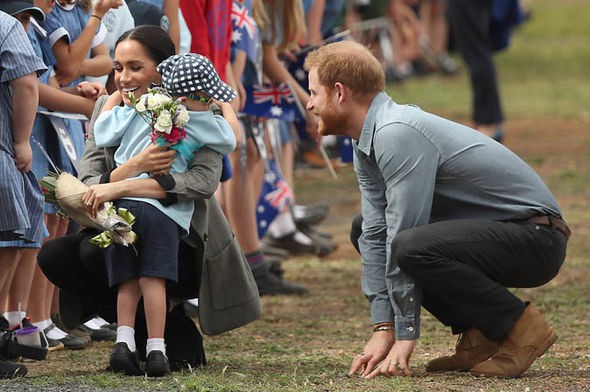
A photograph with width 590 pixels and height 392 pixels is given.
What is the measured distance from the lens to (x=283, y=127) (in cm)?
934

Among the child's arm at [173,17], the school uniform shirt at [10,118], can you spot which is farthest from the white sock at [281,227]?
the school uniform shirt at [10,118]

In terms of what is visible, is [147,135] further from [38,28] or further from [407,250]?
[407,250]

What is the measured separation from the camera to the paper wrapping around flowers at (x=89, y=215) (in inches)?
203

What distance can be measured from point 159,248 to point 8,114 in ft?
2.90

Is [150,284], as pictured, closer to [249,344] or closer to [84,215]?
[84,215]

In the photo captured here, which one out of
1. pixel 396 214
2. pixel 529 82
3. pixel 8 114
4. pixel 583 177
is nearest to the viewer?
pixel 396 214

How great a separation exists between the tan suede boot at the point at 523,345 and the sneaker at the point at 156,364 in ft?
3.93

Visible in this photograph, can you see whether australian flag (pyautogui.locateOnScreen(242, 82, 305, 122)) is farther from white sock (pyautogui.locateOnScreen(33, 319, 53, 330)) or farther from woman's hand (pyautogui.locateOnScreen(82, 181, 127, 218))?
woman's hand (pyautogui.locateOnScreen(82, 181, 127, 218))

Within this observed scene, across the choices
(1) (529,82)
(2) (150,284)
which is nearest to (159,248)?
(2) (150,284)

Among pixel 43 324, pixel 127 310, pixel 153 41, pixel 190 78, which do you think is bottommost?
pixel 43 324

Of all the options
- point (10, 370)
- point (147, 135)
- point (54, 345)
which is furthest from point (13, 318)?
point (147, 135)

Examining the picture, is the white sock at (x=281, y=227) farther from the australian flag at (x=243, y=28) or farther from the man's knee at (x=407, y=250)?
the man's knee at (x=407, y=250)

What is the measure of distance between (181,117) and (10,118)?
0.78 meters

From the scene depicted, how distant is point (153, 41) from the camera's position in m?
5.51
